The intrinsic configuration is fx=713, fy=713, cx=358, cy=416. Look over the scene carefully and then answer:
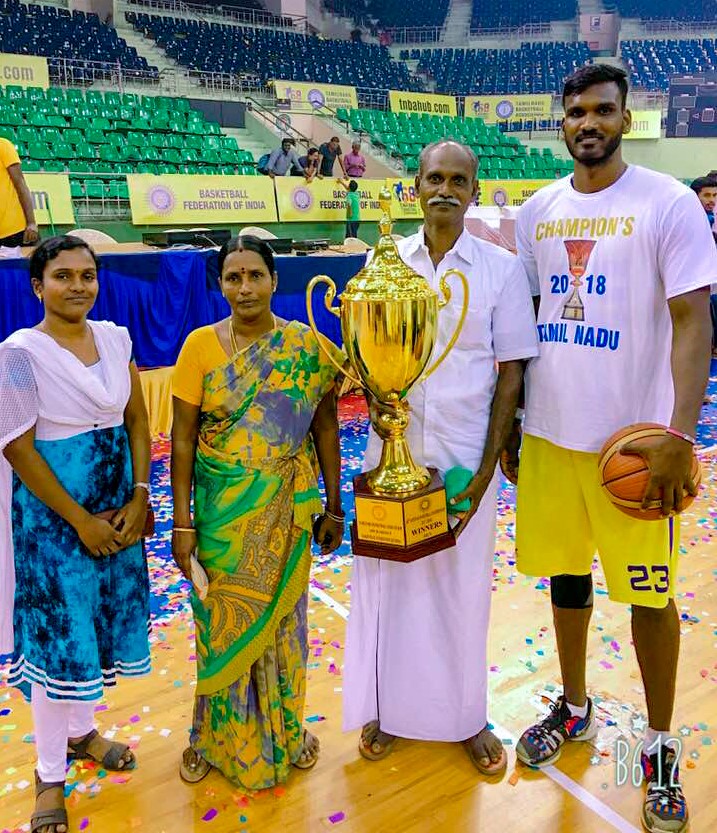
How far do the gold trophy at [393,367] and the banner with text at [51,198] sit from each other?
6.55 m

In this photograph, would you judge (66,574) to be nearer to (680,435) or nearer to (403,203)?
(680,435)

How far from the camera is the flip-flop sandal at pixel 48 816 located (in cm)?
167

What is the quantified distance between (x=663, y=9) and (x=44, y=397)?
85.6ft

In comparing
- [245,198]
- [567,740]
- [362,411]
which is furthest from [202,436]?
[245,198]

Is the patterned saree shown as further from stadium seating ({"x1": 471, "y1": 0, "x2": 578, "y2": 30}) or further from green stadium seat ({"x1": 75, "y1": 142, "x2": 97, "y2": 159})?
stadium seating ({"x1": 471, "y1": 0, "x2": 578, "y2": 30})

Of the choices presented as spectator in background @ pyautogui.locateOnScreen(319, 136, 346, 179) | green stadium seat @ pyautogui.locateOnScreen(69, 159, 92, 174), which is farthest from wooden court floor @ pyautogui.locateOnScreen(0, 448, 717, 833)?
spectator in background @ pyautogui.locateOnScreen(319, 136, 346, 179)

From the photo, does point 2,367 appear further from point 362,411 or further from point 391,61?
point 391,61

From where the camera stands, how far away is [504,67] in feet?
67.7

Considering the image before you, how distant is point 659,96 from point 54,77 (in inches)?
520

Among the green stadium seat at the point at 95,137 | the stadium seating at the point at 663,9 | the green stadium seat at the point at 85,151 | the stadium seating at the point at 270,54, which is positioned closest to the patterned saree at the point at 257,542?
the green stadium seat at the point at 85,151

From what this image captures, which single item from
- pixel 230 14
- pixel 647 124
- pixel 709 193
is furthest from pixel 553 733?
pixel 230 14

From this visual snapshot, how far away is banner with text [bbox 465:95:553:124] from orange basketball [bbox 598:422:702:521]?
1753cm

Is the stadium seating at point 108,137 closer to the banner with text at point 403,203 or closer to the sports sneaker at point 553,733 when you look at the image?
the banner with text at point 403,203

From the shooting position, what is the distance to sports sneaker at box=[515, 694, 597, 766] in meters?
1.91
